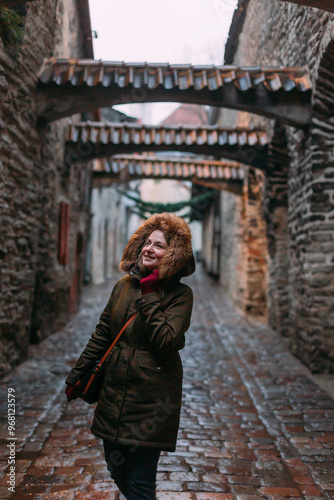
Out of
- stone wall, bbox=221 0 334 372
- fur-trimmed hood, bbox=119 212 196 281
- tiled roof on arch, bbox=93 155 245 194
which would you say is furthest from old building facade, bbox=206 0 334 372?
fur-trimmed hood, bbox=119 212 196 281

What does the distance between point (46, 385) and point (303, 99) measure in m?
4.33

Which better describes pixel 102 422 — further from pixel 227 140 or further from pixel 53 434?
pixel 227 140

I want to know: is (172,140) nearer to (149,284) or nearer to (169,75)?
(169,75)

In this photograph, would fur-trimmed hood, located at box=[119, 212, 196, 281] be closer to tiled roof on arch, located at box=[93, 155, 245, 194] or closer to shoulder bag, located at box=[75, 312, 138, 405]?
shoulder bag, located at box=[75, 312, 138, 405]

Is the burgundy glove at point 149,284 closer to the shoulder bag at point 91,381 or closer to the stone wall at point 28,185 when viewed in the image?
the shoulder bag at point 91,381

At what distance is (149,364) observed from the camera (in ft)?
5.91

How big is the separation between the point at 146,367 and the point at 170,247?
534 mm

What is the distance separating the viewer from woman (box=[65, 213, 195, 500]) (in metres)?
1.76

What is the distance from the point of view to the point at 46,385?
4395 millimetres

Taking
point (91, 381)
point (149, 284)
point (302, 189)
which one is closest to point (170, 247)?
point (149, 284)

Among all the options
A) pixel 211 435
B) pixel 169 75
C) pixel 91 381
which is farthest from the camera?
pixel 169 75

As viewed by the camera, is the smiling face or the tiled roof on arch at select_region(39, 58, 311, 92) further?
the tiled roof on arch at select_region(39, 58, 311, 92)

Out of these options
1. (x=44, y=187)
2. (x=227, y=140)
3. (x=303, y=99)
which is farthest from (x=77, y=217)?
(x=303, y=99)

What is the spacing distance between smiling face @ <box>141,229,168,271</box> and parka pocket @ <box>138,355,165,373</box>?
397 millimetres
